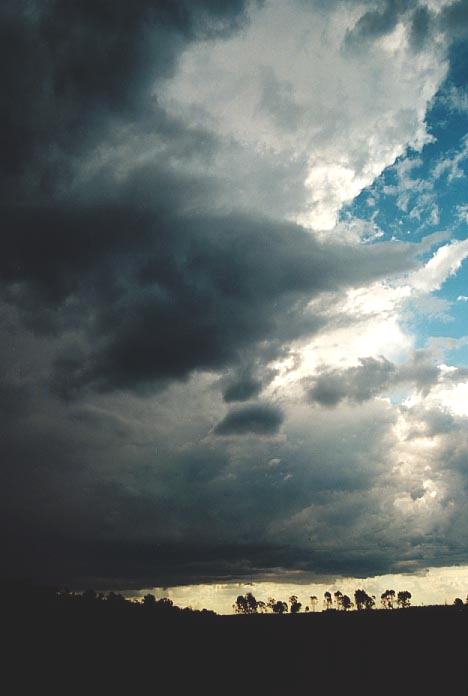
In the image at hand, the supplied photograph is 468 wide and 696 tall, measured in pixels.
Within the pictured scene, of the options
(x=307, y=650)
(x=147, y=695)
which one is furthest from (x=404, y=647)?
(x=147, y=695)

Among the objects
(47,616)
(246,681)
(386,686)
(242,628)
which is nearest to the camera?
(386,686)

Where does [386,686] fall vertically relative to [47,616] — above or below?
below

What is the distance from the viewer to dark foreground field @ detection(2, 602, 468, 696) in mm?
38750

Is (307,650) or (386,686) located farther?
(307,650)

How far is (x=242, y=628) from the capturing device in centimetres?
6056

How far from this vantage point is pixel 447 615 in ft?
205

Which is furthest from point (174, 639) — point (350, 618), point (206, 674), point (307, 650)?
point (350, 618)

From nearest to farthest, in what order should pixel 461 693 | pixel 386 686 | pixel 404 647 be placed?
1. pixel 461 693
2. pixel 386 686
3. pixel 404 647

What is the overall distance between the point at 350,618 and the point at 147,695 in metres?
38.9

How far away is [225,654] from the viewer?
48.9 metres

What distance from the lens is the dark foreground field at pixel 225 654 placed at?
38.8m

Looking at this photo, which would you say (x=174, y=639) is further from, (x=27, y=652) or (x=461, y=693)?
(x=461, y=693)

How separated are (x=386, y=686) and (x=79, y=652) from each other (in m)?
26.9

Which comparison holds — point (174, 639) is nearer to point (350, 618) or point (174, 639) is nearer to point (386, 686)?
point (386, 686)
